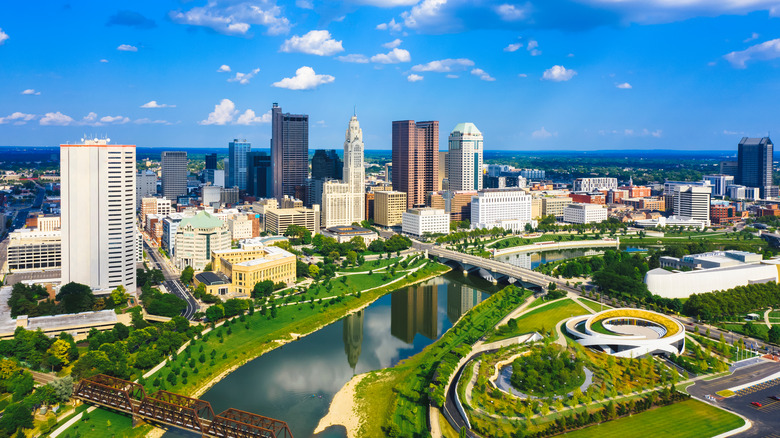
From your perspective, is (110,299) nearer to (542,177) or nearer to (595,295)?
(595,295)

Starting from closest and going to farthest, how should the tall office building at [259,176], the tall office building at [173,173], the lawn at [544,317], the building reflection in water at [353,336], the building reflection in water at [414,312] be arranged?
the building reflection in water at [353,336]
the lawn at [544,317]
the building reflection in water at [414,312]
the tall office building at [173,173]
the tall office building at [259,176]

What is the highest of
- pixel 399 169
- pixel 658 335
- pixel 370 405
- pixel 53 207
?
pixel 399 169

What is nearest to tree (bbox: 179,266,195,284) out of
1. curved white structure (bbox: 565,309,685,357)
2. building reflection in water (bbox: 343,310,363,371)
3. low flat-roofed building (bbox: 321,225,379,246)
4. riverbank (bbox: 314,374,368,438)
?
building reflection in water (bbox: 343,310,363,371)

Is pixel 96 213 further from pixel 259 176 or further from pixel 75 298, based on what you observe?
pixel 259 176

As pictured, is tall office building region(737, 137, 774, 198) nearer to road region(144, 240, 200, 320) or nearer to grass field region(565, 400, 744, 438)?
grass field region(565, 400, 744, 438)

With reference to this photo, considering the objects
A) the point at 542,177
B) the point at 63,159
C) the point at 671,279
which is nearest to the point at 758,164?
the point at 542,177

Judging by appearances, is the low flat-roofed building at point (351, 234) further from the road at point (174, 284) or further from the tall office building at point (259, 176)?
the tall office building at point (259, 176)

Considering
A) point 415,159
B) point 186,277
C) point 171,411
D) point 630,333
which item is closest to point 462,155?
point 415,159

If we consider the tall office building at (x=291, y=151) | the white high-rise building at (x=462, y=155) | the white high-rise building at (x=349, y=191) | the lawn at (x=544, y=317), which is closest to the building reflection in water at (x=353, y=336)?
the lawn at (x=544, y=317)
